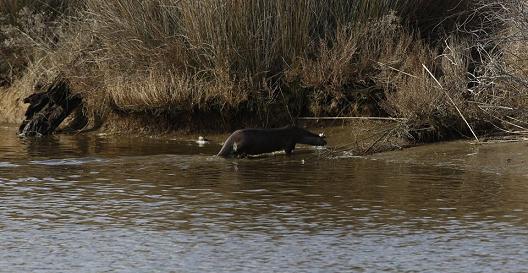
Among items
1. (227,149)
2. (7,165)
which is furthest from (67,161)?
(227,149)

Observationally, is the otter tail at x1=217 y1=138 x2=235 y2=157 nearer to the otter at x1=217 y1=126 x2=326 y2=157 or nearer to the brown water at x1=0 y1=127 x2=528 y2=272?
the otter at x1=217 y1=126 x2=326 y2=157

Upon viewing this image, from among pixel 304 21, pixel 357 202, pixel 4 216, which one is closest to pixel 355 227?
pixel 357 202

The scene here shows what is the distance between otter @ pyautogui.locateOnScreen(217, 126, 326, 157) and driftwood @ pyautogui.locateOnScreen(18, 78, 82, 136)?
4.64 metres

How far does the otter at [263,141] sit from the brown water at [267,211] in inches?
7.5

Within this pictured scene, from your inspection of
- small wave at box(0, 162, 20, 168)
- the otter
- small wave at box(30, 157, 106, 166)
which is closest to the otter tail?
the otter

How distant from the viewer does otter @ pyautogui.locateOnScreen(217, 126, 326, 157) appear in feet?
44.5

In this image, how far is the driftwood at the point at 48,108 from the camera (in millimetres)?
17469

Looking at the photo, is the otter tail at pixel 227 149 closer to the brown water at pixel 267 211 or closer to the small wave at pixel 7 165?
the brown water at pixel 267 211

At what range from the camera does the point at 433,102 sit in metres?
13.7

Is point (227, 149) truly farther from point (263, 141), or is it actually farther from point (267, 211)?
point (267, 211)

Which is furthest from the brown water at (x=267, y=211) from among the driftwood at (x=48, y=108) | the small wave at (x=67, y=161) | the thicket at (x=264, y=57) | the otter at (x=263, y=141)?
the driftwood at (x=48, y=108)

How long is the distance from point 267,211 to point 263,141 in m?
3.99

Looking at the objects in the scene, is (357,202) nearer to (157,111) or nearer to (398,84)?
(398,84)

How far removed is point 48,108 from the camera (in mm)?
17625
